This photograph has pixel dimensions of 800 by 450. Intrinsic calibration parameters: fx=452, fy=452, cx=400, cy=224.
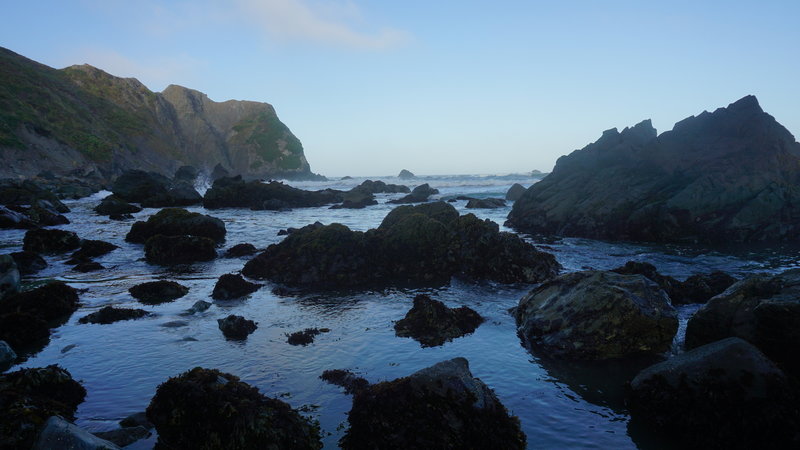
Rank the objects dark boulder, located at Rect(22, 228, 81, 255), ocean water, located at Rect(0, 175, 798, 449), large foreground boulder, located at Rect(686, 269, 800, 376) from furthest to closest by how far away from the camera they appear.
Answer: dark boulder, located at Rect(22, 228, 81, 255) < large foreground boulder, located at Rect(686, 269, 800, 376) < ocean water, located at Rect(0, 175, 798, 449)

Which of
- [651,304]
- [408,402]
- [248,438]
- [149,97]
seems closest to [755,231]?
[651,304]

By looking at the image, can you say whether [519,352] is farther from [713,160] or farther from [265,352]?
[713,160]

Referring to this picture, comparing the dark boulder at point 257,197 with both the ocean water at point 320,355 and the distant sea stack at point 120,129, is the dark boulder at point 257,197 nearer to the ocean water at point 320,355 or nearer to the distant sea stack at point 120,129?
the ocean water at point 320,355

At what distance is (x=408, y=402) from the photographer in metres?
6.21

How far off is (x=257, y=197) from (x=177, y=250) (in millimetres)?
30022

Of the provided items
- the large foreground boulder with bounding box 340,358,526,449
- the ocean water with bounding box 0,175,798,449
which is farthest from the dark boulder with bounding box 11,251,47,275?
the large foreground boulder with bounding box 340,358,526,449

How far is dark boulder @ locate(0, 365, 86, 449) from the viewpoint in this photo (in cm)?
526

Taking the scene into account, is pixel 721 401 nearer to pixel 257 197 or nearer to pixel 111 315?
pixel 111 315

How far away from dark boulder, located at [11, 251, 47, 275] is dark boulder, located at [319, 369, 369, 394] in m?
14.7

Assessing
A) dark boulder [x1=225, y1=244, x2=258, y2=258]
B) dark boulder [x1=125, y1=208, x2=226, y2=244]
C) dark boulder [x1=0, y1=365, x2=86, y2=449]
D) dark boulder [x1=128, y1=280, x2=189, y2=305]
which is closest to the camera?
dark boulder [x1=0, y1=365, x2=86, y2=449]

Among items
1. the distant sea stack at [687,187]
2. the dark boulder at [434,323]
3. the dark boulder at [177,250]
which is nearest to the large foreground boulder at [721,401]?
the dark boulder at [434,323]

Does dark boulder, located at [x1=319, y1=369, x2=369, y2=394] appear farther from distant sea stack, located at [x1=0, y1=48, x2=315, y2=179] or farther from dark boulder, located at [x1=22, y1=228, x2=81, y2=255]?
distant sea stack, located at [x1=0, y1=48, x2=315, y2=179]

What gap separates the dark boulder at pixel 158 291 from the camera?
13508 millimetres

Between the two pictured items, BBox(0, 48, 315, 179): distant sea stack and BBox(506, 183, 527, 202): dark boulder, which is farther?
BBox(0, 48, 315, 179): distant sea stack
